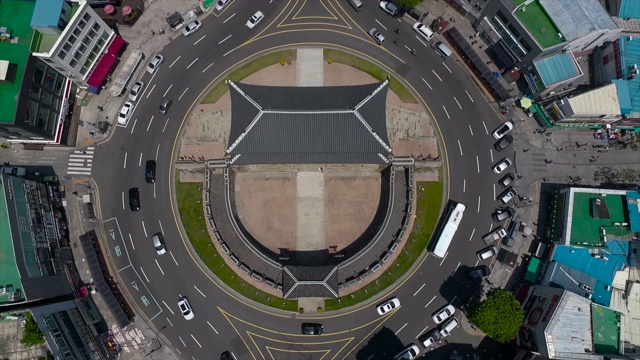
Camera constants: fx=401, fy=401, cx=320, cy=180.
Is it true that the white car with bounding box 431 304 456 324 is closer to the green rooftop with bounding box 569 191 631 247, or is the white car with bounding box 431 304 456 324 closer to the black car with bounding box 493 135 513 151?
the green rooftop with bounding box 569 191 631 247

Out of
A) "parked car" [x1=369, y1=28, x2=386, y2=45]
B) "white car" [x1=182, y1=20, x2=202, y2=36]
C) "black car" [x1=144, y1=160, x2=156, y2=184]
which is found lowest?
"black car" [x1=144, y1=160, x2=156, y2=184]

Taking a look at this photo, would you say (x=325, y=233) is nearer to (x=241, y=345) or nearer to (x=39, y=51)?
(x=241, y=345)

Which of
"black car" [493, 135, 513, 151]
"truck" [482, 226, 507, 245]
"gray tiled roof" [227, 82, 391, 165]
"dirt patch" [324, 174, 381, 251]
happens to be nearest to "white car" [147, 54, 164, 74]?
"gray tiled roof" [227, 82, 391, 165]

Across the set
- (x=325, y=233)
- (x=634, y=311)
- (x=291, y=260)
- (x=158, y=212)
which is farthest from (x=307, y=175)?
(x=634, y=311)

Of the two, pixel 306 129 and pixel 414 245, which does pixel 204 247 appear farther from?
pixel 414 245

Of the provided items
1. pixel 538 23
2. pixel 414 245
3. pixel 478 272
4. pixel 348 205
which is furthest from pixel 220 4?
pixel 478 272

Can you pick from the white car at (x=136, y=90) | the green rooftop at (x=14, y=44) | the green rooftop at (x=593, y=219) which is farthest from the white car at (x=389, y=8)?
the green rooftop at (x=14, y=44)
